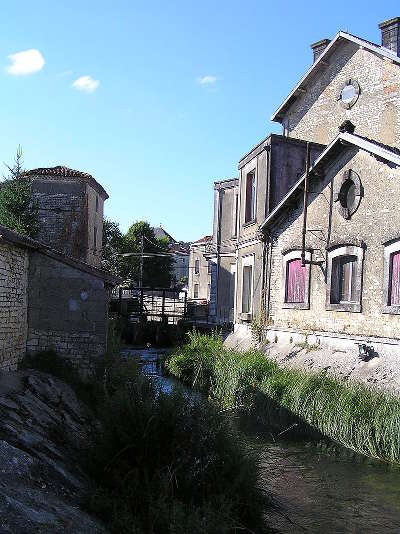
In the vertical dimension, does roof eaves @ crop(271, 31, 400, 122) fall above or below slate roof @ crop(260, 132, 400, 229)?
above

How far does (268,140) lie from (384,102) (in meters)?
4.52

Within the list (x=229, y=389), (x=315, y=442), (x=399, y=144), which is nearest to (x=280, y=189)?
(x=399, y=144)

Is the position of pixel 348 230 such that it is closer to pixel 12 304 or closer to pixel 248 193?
pixel 248 193

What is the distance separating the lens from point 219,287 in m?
26.1

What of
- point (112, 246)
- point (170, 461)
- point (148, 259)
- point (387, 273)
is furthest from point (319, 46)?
point (148, 259)

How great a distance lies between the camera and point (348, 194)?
14.7 meters

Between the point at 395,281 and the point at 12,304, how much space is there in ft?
27.9

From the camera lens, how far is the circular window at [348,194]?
1421cm

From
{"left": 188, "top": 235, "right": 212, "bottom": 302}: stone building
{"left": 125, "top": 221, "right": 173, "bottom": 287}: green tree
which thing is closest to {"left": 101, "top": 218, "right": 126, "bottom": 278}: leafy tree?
{"left": 125, "top": 221, "right": 173, "bottom": 287}: green tree

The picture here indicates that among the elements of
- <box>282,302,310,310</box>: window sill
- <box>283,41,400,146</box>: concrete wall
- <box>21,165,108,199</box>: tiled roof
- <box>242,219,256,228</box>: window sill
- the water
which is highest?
<box>283,41,400,146</box>: concrete wall

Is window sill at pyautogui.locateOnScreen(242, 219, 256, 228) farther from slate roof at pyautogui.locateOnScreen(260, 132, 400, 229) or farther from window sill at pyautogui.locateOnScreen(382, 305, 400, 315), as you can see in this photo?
window sill at pyautogui.locateOnScreen(382, 305, 400, 315)

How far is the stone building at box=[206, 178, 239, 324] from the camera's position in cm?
2556

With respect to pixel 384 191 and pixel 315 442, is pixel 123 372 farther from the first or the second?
pixel 384 191

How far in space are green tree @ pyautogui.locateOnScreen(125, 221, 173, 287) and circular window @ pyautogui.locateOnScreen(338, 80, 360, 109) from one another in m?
27.6
